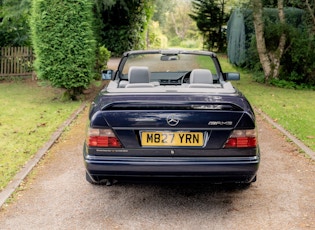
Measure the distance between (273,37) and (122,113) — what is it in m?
12.4

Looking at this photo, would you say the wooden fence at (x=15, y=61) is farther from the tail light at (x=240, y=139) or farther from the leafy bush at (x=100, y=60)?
the tail light at (x=240, y=139)

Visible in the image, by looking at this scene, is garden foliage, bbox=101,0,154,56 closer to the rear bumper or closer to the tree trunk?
the tree trunk

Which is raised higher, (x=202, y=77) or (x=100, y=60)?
(x=202, y=77)

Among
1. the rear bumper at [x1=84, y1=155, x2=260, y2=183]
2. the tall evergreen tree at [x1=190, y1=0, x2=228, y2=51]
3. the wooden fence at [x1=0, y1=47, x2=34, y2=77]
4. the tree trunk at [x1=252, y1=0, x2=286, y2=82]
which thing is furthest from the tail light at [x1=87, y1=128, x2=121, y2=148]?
the tall evergreen tree at [x1=190, y1=0, x2=228, y2=51]

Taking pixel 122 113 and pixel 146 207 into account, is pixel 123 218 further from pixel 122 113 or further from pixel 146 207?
pixel 122 113

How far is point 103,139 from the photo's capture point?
4.37m

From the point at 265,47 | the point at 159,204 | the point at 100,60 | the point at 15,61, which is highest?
the point at 159,204

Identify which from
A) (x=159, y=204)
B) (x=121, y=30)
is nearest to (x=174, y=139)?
(x=159, y=204)

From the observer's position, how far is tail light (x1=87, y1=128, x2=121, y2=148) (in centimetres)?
435

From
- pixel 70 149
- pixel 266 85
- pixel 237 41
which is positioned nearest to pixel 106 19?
pixel 237 41

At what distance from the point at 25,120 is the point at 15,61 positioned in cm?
870

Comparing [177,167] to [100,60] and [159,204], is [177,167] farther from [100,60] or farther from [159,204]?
[100,60]

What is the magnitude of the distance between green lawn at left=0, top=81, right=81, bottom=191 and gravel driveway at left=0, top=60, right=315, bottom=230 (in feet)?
1.56

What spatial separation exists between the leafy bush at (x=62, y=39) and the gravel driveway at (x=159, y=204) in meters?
5.38
